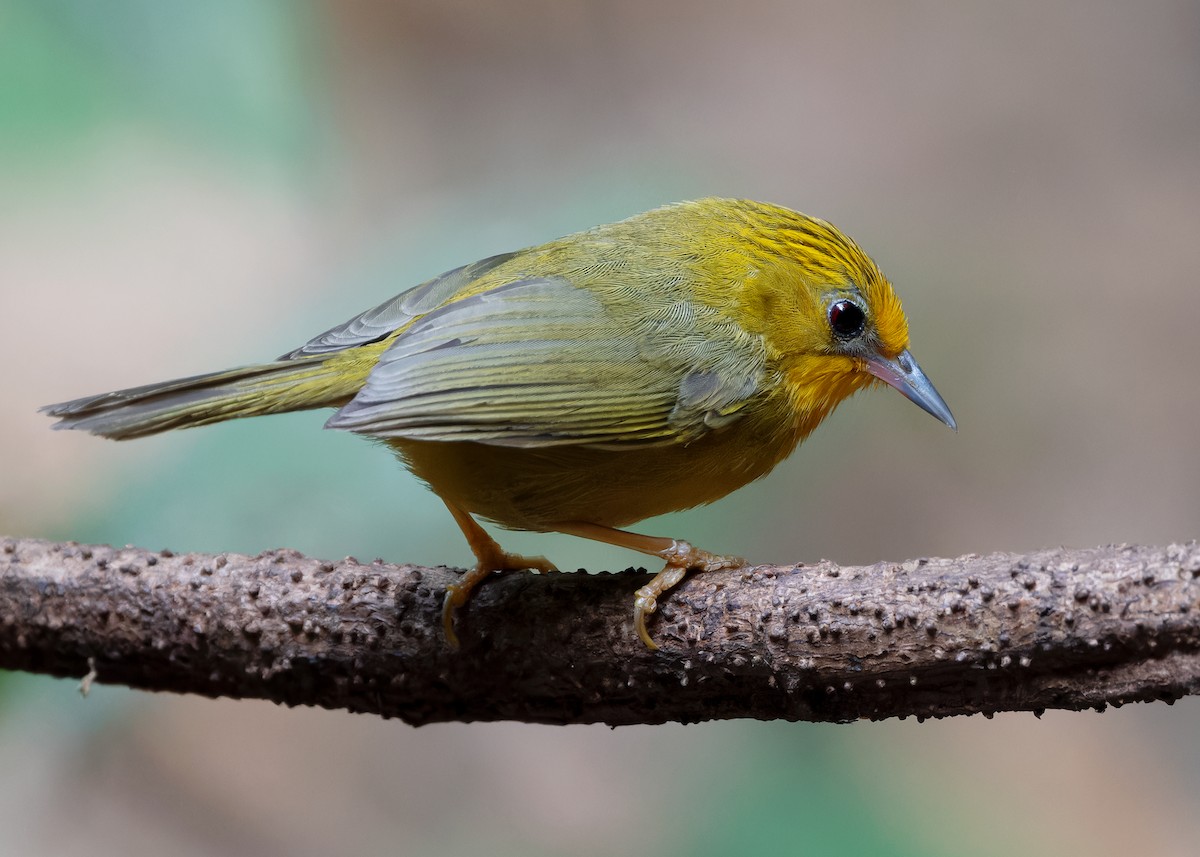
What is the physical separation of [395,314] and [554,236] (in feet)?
5.64

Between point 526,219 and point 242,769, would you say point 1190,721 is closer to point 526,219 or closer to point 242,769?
point 526,219

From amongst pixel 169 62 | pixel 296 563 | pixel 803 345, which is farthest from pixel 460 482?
pixel 169 62

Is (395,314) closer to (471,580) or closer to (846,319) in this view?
(471,580)

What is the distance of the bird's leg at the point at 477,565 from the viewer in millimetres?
2816

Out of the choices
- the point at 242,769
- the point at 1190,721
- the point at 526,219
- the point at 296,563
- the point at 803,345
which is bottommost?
the point at 242,769

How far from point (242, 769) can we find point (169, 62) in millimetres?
3222

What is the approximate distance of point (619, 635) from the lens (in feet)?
8.70

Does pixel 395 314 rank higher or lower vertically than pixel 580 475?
higher

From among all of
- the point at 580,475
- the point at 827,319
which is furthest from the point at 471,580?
the point at 827,319

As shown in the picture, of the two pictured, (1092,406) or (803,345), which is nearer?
(803,345)

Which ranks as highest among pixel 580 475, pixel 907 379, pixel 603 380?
pixel 907 379

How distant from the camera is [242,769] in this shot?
15.9ft

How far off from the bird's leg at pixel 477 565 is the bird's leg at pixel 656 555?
22 cm

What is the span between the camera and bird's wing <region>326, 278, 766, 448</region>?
2650 mm
